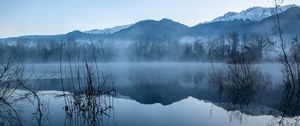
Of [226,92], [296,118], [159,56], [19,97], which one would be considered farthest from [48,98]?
[159,56]

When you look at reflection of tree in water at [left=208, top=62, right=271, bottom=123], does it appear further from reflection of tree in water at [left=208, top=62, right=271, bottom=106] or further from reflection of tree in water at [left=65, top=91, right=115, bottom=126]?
reflection of tree in water at [left=65, top=91, right=115, bottom=126]

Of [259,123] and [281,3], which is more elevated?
[281,3]

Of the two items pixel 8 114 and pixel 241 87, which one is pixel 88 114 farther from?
pixel 241 87

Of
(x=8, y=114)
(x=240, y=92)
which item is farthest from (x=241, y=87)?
(x=8, y=114)

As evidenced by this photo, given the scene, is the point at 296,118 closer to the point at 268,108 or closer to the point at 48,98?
the point at 268,108

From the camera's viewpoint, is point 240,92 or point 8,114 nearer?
point 8,114

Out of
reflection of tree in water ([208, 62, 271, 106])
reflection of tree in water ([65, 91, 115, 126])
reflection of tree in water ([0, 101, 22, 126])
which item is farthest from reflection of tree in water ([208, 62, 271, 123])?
reflection of tree in water ([0, 101, 22, 126])

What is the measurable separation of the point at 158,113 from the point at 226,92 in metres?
7.55

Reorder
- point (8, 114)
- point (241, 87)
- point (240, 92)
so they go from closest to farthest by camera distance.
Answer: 1. point (8, 114)
2. point (240, 92)
3. point (241, 87)

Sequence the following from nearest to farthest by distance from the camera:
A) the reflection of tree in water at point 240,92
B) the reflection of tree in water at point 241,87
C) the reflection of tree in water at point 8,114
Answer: the reflection of tree in water at point 8,114
the reflection of tree in water at point 240,92
the reflection of tree in water at point 241,87

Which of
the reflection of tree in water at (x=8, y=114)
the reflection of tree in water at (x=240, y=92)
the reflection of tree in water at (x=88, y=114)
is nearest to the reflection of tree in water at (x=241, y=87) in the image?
the reflection of tree in water at (x=240, y=92)

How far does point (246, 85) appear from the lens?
1884cm

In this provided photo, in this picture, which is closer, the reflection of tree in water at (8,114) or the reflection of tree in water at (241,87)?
the reflection of tree in water at (8,114)

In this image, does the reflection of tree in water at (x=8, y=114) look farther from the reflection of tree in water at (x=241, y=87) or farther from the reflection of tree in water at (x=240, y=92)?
the reflection of tree in water at (x=241, y=87)
